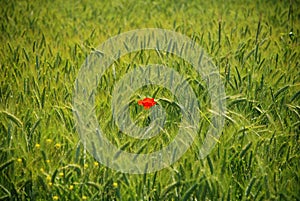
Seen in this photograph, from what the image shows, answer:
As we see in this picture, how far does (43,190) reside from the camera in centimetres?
187

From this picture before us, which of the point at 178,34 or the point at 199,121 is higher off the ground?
the point at 178,34

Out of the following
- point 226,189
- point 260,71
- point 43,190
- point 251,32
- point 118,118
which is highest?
point 251,32

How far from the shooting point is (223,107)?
7.29 feet

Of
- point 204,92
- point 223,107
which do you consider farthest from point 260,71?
point 223,107

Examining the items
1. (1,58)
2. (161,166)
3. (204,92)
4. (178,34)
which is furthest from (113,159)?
(178,34)

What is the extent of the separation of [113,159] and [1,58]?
1.79 m

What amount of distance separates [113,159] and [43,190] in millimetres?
286

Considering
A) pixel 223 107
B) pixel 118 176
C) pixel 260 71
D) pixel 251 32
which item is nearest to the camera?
pixel 118 176

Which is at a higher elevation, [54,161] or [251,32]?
[251,32]

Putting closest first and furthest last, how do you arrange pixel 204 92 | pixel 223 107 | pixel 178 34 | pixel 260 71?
1. pixel 223 107
2. pixel 204 92
3. pixel 260 71
4. pixel 178 34

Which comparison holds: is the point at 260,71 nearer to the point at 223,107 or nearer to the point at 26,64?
the point at 223,107

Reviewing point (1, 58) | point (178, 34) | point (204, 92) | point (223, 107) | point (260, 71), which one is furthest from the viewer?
point (178, 34)

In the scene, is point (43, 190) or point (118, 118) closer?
point (43, 190)

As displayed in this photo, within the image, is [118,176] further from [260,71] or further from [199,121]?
[260,71]
